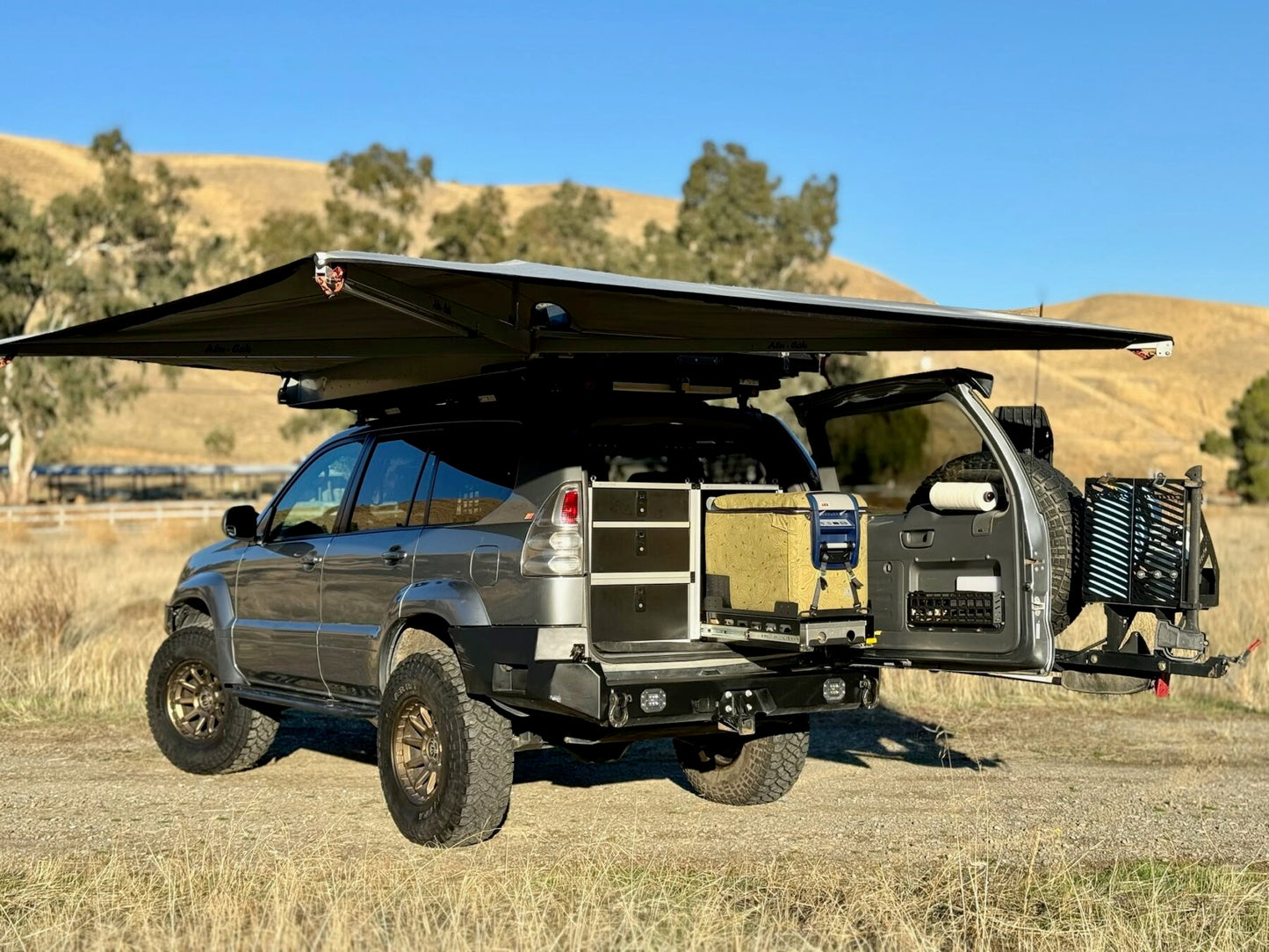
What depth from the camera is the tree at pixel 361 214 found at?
50188mm

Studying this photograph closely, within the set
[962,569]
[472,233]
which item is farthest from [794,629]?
[472,233]

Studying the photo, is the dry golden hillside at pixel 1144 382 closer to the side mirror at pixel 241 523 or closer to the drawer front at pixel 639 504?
the side mirror at pixel 241 523

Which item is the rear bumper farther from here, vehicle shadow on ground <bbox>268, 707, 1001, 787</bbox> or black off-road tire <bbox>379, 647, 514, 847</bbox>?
vehicle shadow on ground <bbox>268, 707, 1001, 787</bbox>

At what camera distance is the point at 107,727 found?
411 inches

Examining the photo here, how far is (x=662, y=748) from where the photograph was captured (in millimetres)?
9672

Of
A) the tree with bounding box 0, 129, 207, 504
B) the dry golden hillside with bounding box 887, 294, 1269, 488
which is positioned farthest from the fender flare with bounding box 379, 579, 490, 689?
the dry golden hillside with bounding box 887, 294, 1269, 488

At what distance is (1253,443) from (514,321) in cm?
5478

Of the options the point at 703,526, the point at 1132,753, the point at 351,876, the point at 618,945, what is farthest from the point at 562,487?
the point at 1132,753

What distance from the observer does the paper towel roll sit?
6.59 m

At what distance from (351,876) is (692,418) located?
2652 mm

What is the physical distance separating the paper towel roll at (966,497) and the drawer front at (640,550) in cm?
117

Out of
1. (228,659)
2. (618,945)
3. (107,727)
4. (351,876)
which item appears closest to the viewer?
(618,945)

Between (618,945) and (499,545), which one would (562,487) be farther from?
(618,945)

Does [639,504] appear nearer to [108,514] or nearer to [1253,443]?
[108,514]
